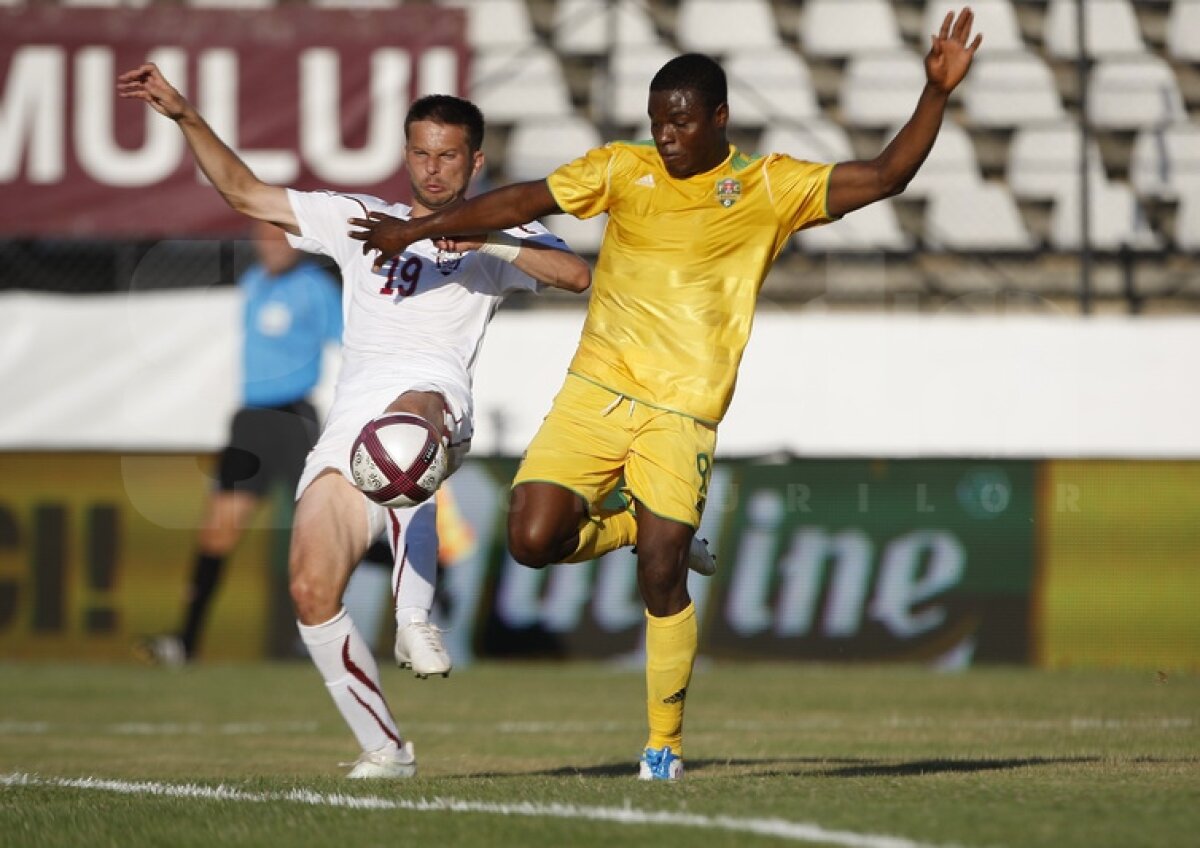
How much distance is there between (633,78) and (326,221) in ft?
35.0

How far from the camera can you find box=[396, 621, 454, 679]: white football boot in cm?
705

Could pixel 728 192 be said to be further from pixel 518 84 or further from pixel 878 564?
pixel 518 84

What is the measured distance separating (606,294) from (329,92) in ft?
34.1

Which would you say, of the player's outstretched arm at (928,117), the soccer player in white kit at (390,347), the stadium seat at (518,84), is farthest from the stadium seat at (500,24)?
the player's outstretched arm at (928,117)

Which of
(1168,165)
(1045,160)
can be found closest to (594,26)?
(1045,160)

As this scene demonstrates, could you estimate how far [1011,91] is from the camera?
1823cm

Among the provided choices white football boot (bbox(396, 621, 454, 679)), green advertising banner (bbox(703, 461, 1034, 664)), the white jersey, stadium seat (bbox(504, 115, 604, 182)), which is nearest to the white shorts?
the white jersey

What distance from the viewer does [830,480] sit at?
13.9 meters

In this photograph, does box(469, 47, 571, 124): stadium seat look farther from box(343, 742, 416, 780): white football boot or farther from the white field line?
the white field line

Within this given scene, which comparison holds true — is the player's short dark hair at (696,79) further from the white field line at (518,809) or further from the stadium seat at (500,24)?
the stadium seat at (500,24)

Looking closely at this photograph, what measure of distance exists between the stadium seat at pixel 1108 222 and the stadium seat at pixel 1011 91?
1.06 m

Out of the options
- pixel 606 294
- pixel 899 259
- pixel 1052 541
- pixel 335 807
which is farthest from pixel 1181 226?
pixel 335 807

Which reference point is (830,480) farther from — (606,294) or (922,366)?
(606,294)

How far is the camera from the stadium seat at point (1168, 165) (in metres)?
17.1
